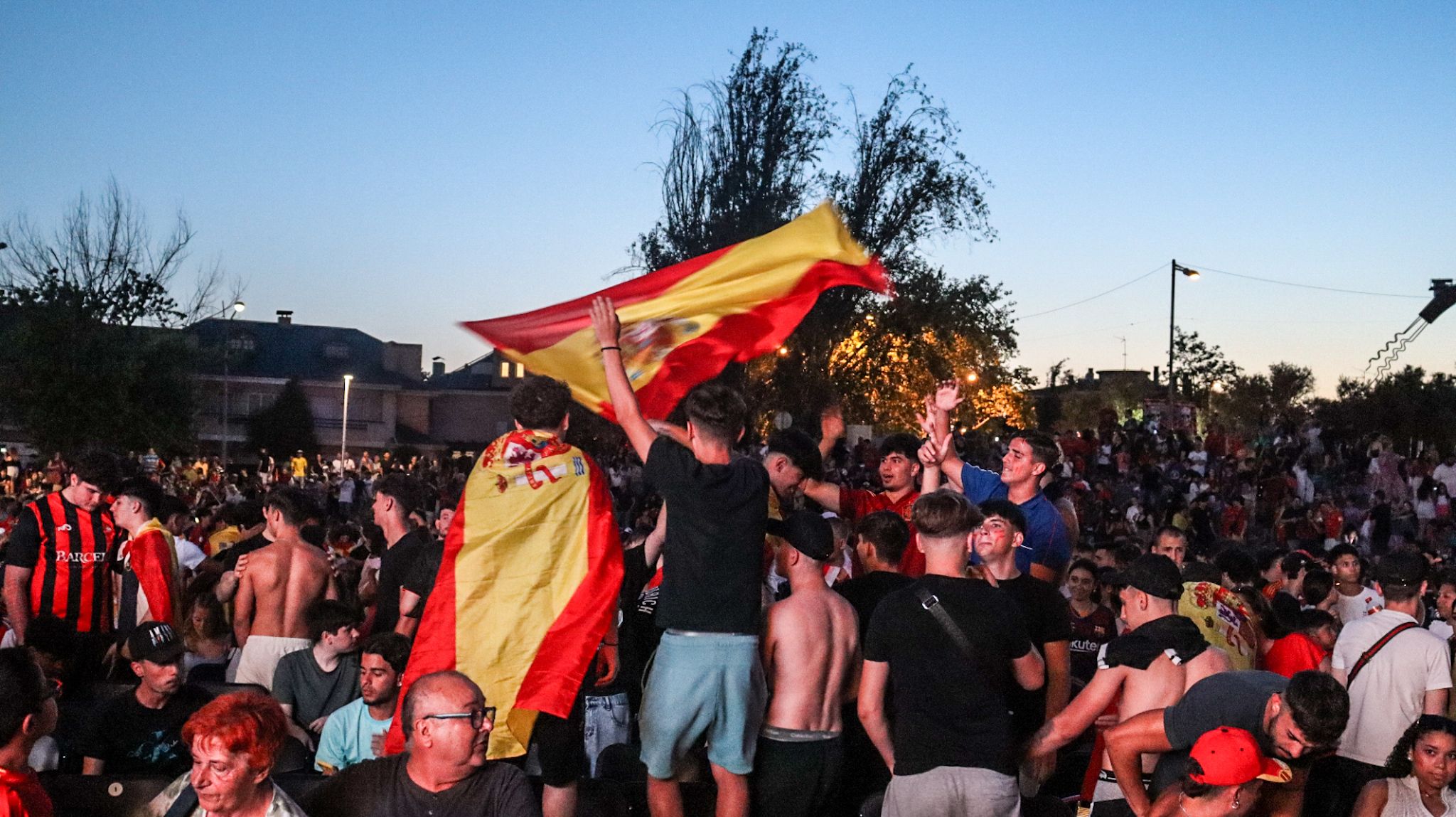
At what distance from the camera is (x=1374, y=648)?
21.1ft

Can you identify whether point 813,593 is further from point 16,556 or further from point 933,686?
point 16,556

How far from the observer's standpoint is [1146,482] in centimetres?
2478

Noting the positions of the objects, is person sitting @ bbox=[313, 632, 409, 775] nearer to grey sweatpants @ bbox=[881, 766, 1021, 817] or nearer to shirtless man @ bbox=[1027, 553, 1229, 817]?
grey sweatpants @ bbox=[881, 766, 1021, 817]

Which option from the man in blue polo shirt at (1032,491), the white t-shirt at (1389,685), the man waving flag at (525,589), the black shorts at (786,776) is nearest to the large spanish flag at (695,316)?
Answer: the man in blue polo shirt at (1032,491)

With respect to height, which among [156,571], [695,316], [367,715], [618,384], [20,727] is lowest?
[367,715]

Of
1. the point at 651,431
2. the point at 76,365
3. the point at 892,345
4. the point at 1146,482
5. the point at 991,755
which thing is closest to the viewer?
the point at 991,755

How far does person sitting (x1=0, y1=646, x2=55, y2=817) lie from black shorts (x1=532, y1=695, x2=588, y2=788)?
166 cm

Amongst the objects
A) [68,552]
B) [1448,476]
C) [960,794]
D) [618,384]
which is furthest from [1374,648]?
[1448,476]

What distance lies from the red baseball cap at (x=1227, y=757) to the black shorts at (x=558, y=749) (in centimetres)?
222

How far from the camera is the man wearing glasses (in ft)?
14.2

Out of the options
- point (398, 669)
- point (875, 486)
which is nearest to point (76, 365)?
point (875, 486)

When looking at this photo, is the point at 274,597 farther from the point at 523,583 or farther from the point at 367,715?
the point at 523,583

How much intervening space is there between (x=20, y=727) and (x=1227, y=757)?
143 inches

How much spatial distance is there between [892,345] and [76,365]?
21086mm
